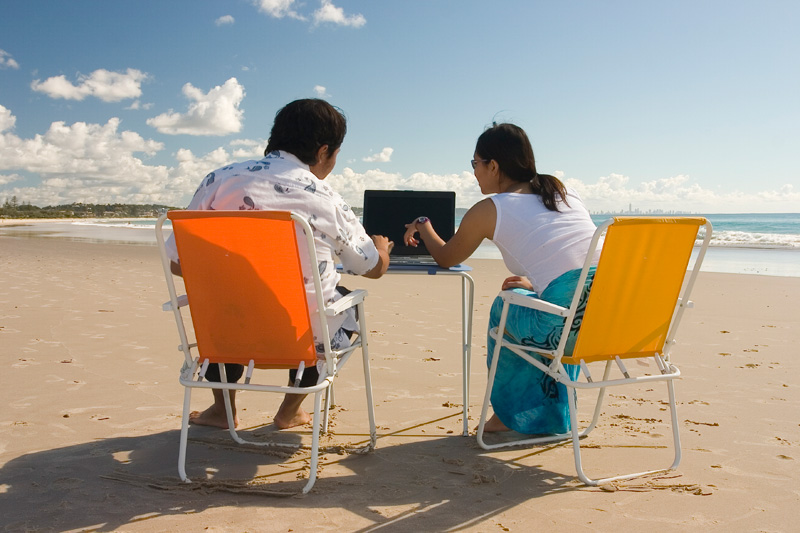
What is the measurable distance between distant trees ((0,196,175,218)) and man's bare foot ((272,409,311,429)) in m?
58.6

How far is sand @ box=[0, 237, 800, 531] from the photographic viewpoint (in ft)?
7.55

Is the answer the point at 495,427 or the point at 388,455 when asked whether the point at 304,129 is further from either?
the point at 495,427

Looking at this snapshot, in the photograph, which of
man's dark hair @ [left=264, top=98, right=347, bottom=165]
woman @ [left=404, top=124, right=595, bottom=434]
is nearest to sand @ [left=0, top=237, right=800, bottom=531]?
woman @ [left=404, top=124, right=595, bottom=434]

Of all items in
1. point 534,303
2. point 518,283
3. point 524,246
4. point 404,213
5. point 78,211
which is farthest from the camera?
point 78,211

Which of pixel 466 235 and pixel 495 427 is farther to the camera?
pixel 495 427

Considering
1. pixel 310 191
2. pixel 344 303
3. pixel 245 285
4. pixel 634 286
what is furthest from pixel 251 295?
pixel 634 286

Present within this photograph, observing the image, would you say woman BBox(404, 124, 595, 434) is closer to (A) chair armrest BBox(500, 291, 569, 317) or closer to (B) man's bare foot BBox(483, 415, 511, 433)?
(B) man's bare foot BBox(483, 415, 511, 433)

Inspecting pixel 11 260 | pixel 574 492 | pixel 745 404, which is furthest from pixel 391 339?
pixel 11 260

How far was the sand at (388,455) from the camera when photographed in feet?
7.55

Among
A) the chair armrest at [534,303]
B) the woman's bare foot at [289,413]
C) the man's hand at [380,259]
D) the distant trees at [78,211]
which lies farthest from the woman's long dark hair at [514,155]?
the distant trees at [78,211]

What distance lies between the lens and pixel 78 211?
217 ft

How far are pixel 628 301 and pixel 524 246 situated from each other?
534mm

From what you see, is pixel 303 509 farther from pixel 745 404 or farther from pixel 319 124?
pixel 745 404

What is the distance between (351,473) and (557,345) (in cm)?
104
